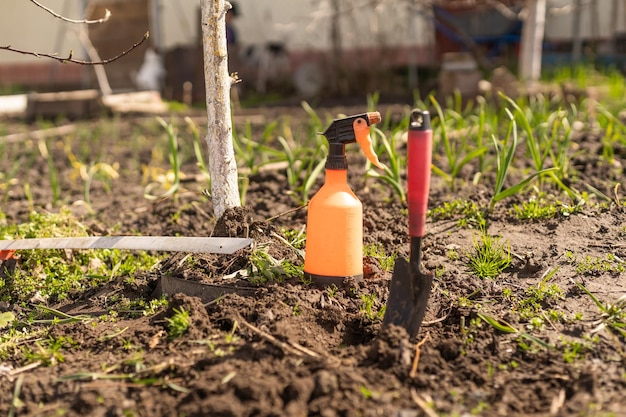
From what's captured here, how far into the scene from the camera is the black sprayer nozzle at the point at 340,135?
93.4 inches

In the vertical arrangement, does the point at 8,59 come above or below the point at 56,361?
above

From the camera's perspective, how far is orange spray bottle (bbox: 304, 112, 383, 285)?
2.38 metres

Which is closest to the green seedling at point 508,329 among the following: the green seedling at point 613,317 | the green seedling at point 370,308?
the green seedling at point 613,317

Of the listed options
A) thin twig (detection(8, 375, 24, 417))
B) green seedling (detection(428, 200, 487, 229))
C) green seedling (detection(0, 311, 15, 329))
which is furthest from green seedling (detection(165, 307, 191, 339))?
green seedling (detection(428, 200, 487, 229))

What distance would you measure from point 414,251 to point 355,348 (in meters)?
0.32

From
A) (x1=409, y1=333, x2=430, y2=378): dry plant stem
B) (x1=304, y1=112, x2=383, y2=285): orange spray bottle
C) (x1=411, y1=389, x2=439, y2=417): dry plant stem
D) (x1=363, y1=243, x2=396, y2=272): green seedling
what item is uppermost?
(x1=304, y1=112, x2=383, y2=285): orange spray bottle

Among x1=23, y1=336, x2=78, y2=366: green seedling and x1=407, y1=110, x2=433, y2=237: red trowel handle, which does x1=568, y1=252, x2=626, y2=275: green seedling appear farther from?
x1=23, y1=336, x2=78, y2=366: green seedling

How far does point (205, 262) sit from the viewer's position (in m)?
2.66

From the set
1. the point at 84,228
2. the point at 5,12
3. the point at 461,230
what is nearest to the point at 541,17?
the point at 461,230

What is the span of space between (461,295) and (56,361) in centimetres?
127

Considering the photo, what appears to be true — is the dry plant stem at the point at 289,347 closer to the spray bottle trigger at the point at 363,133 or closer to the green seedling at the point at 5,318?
the spray bottle trigger at the point at 363,133

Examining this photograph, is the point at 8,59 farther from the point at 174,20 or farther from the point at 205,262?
the point at 205,262

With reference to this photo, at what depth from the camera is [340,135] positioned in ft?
7.88

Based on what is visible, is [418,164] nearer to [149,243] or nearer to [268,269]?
[268,269]
